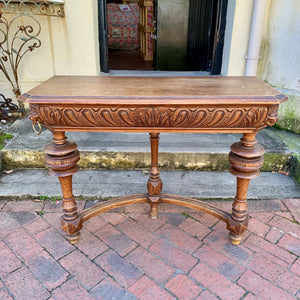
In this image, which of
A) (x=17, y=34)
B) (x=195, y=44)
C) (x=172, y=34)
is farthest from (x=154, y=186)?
(x=172, y=34)

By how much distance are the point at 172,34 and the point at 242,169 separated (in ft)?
14.8

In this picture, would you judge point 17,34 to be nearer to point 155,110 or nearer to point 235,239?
point 155,110

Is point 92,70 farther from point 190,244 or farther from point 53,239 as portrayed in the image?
point 190,244

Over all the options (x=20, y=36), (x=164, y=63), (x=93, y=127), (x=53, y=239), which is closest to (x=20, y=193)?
(x=53, y=239)

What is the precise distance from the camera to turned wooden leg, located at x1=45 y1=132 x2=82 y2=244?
1.71 metres

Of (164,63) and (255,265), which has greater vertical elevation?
(164,63)

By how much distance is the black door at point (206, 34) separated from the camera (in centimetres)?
341

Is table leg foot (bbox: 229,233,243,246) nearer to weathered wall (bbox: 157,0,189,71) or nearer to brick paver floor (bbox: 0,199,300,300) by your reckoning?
brick paver floor (bbox: 0,199,300,300)

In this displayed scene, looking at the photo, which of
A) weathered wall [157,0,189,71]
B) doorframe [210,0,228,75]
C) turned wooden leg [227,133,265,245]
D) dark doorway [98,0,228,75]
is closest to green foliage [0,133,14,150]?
dark doorway [98,0,228,75]

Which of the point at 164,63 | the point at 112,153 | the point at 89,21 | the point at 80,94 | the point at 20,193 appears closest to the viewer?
the point at 80,94

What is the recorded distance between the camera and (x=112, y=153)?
2807 millimetres

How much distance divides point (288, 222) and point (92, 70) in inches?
97.2

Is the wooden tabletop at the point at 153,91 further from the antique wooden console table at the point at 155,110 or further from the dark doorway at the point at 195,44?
the dark doorway at the point at 195,44

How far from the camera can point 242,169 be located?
1741 mm
